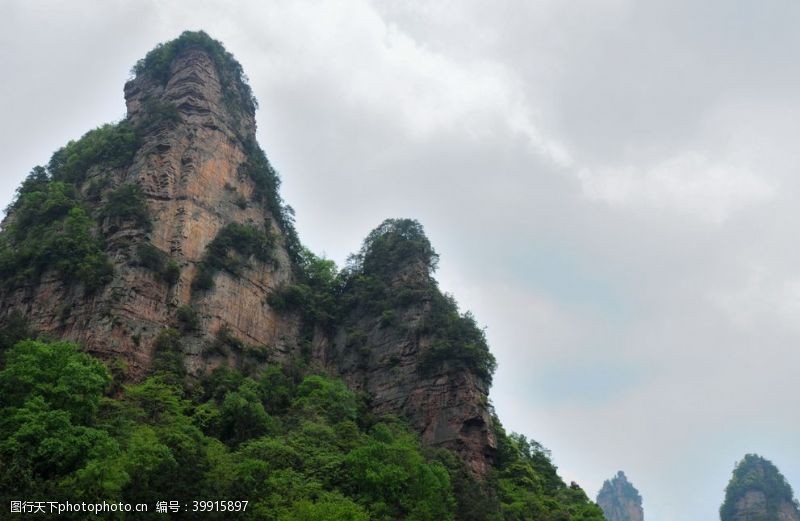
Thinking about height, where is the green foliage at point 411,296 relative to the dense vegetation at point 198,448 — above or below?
above

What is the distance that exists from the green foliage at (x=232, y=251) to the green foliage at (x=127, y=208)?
14.7 feet

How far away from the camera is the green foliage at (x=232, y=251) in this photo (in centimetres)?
5084

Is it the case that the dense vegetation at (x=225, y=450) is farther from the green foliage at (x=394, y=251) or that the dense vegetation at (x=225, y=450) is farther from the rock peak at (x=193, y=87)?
the rock peak at (x=193, y=87)

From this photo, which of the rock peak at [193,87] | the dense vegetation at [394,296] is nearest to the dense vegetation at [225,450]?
the dense vegetation at [394,296]

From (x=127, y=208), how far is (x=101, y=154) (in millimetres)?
9334

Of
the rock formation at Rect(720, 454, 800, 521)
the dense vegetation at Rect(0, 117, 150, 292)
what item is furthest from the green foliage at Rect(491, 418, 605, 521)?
the rock formation at Rect(720, 454, 800, 521)

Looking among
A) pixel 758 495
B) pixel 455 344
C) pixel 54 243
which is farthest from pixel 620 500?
pixel 54 243

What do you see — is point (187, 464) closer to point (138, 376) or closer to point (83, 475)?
point (83, 475)

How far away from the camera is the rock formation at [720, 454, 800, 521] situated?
94.8m

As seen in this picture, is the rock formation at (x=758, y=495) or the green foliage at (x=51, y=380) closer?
the green foliage at (x=51, y=380)

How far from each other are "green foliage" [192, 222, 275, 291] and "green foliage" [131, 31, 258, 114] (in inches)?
520

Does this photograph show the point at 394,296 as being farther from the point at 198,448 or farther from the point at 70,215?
the point at 198,448

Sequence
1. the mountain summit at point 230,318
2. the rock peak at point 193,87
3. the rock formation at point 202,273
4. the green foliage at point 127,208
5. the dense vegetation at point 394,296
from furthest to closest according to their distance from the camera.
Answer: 1. the rock peak at point 193,87
2. the dense vegetation at point 394,296
3. the green foliage at point 127,208
4. the rock formation at point 202,273
5. the mountain summit at point 230,318

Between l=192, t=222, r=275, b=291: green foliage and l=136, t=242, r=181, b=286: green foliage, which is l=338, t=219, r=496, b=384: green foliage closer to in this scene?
l=192, t=222, r=275, b=291: green foliage
